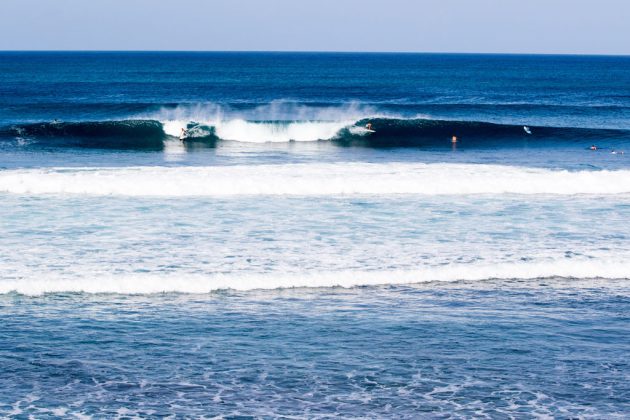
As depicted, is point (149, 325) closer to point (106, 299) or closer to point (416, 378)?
point (106, 299)

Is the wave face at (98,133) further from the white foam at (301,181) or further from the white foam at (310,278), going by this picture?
the white foam at (310,278)

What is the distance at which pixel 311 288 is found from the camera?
12.1 meters

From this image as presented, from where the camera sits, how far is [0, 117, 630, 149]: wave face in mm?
33750

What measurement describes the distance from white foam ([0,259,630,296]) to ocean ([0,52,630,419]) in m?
0.03

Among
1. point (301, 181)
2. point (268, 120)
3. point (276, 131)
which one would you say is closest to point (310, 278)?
point (301, 181)

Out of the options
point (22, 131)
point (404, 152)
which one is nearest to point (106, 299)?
point (404, 152)

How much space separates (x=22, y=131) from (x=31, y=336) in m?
A: 26.2

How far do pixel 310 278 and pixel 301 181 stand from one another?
29.0ft

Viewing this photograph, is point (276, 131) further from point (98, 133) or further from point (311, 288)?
point (311, 288)

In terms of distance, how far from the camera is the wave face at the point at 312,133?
111 feet

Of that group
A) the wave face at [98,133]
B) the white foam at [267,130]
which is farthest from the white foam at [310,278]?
the white foam at [267,130]

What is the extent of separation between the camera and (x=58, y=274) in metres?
12.4

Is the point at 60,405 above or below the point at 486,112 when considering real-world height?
below

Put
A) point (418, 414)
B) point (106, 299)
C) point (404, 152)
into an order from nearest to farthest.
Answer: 1. point (418, 414)
2. point (106, 299)
3. point (404, 152)
